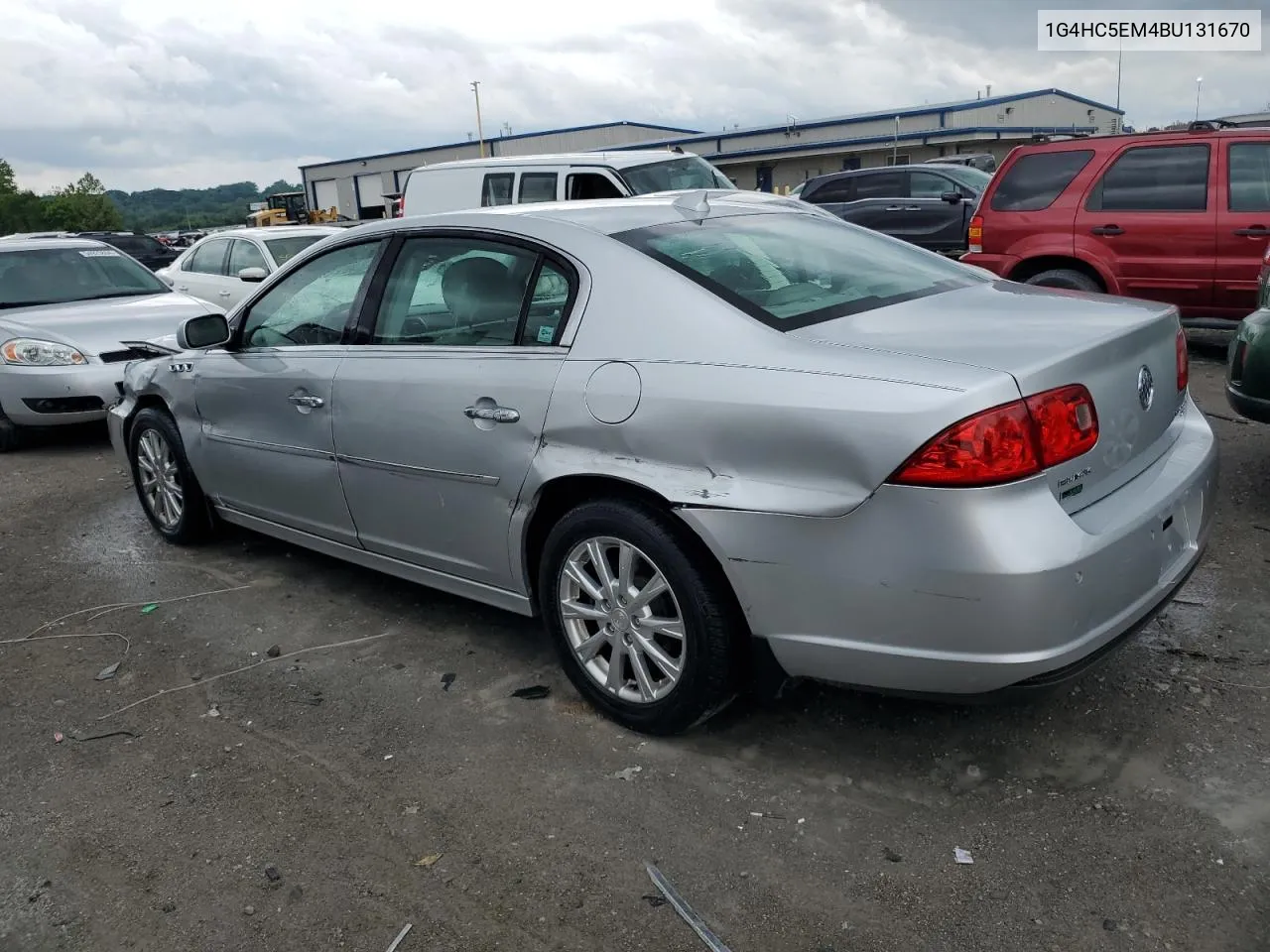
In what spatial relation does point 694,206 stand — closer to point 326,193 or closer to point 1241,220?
point 1241,220

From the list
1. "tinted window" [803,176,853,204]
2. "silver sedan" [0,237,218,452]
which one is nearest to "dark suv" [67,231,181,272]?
"tinted window" [803,176,853,204]

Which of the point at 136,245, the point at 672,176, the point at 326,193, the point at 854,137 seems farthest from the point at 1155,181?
the point at 326,193

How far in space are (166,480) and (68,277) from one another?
15.1 ft

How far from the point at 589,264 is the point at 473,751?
1.58 metres

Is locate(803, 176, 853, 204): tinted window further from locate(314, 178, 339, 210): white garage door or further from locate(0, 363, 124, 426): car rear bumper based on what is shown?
locate(314, 178, 339, 210): white garage door

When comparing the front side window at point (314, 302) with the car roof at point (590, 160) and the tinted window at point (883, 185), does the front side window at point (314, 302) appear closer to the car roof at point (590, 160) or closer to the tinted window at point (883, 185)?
the car roof at point (590, 160)

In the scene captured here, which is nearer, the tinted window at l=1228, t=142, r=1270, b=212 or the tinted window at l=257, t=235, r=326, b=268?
the tinted window at l=1228, t=142, r=1270, b=212

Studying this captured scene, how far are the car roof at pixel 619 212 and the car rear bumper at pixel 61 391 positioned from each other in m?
4.38

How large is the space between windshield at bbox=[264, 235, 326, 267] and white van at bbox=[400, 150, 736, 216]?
1.26 metres

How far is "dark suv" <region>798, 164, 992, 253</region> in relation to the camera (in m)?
14.4

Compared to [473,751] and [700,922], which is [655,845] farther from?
[473,751]

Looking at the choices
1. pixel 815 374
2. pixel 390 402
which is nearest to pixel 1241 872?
pixel 815 374

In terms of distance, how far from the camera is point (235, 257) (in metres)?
11.0

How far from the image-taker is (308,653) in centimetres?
410
